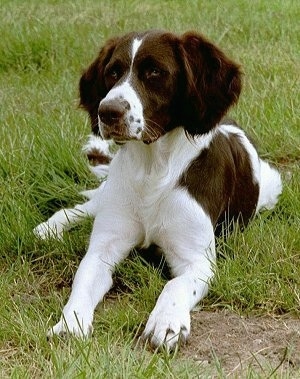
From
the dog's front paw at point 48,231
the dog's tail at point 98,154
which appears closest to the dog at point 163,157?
the dog's front paw at point 48,231

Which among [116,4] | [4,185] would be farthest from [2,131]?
[116,4]

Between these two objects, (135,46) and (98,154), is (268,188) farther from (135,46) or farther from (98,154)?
(135,46)

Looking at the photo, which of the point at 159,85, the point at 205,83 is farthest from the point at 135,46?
the point at 205,83

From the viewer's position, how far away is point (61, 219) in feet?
15.5

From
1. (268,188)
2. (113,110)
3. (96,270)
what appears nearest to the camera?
(113,110)

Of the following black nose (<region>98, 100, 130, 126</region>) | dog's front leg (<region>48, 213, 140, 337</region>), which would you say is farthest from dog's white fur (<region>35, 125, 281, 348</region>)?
black nose (<region>98, 100, 130, 126</region>)

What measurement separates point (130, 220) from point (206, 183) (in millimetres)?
368

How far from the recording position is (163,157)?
4.12 meters

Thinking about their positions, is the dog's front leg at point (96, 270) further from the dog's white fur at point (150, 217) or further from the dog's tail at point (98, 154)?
the dog's tail at point (98, 154)

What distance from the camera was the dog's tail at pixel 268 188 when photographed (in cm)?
485

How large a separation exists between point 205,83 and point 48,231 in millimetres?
1050

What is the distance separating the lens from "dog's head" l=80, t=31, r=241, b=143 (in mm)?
3758

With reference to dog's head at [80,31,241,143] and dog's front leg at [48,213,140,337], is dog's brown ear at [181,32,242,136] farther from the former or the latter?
dog's front leg at [48,213,140,337]

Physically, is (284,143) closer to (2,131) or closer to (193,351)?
(2,131)
